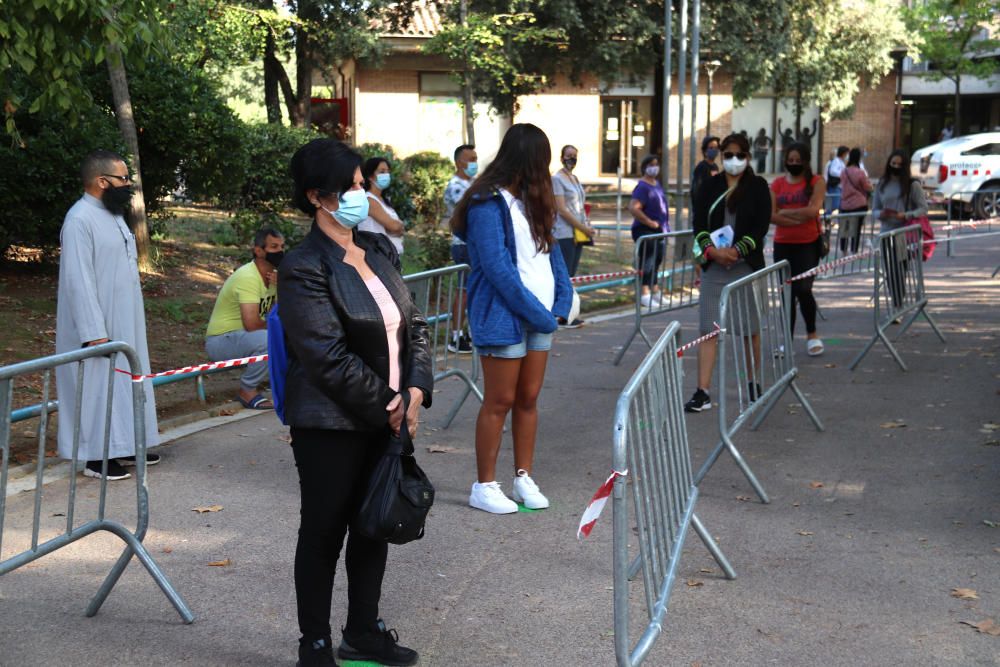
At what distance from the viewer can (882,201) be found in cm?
1252

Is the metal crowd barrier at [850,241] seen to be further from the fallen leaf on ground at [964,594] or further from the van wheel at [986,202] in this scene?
the fallen leaf on ground at [964,594]

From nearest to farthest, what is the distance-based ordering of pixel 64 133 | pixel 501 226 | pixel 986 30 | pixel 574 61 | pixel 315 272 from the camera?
pixel 315 272 < pixel 501 226 < pixel 64 133 < pixel 574 61 < pixel 986 30

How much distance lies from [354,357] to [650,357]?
3.32 ft

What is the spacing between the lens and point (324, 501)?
4.12 metres

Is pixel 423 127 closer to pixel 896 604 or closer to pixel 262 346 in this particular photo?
pixel 262 346

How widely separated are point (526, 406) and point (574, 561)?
38.6 inches

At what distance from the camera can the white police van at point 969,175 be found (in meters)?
26.4

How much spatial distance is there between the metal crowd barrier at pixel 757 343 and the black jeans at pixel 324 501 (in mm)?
2506

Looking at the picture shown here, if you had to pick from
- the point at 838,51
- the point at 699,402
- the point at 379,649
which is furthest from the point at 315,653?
the point at 838,51

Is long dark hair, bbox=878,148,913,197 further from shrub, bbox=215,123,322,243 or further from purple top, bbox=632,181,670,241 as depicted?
shrub, bbox=215,123,322,243

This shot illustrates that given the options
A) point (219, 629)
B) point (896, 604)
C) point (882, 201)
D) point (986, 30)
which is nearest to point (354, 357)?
point (219, 629)

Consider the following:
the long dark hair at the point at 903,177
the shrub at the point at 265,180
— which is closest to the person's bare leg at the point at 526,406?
the long dark hair at the point at 903,177

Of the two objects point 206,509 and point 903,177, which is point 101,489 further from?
point 903,177

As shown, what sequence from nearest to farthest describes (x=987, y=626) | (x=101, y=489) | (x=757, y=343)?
(x=101, y=489) < (x=987, y=626) < (x=757, y=343)
